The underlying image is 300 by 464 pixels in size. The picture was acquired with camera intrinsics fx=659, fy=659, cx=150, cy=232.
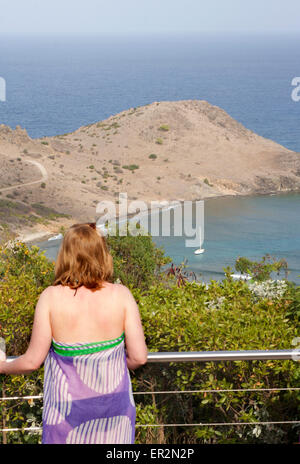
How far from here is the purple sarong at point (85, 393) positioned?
311 cm

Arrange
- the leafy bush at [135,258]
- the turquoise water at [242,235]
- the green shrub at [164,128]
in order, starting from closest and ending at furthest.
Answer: the leafy bush at [135,258], the turquoise water at [242,235], the green shrub at [164,128]

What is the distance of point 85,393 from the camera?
312cm

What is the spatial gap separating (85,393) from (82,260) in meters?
0.63

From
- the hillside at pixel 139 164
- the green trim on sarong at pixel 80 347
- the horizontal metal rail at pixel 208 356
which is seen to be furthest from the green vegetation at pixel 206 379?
the hillside at pixel 139 164

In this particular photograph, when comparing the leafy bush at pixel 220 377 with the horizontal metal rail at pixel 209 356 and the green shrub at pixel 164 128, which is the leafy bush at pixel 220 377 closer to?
the horizontal metal rail at pixel 209 356

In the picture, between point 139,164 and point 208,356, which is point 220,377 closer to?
point 208,356

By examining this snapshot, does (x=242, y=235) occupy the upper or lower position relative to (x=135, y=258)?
lower

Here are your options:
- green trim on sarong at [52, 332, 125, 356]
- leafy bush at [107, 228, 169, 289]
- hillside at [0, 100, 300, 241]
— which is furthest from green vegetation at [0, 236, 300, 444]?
hillside at [0, 100, 300, 241]

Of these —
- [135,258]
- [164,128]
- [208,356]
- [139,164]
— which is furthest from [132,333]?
[164,128]

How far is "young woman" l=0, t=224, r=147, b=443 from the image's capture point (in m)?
3.08

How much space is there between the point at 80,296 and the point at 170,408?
2.04m

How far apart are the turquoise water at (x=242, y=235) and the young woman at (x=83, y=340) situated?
34724 mm

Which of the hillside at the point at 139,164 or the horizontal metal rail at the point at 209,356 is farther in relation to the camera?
the hillside at the point at 139,164
